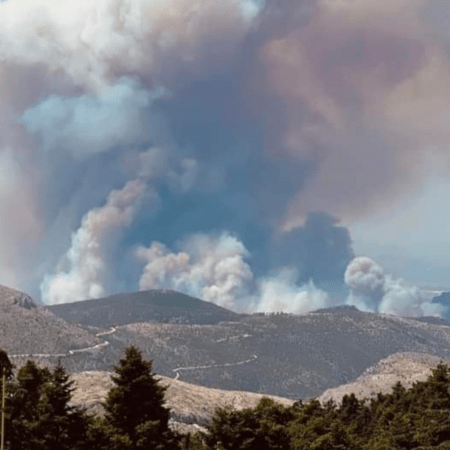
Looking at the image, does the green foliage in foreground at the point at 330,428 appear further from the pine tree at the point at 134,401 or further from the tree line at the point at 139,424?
the pine tree at the point at 134,401

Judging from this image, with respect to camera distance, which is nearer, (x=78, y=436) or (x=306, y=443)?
(x=78, y=436)

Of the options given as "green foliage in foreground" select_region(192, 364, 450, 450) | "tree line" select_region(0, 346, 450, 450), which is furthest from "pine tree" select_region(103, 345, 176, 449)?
"green foliage in foreground" select_region(192, 364, 450, 450)

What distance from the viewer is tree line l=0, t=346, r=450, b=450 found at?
77562 millimetres

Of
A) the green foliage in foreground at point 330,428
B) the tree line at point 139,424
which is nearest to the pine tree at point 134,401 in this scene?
the tree line at point 139,424

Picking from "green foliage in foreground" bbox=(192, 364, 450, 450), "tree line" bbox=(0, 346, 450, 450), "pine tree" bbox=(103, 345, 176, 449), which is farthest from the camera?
"green foliage in foreground" bbox=(192, 364, 450, 450)

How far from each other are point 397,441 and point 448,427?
6.13m

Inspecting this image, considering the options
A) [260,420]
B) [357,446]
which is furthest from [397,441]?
[260,420]

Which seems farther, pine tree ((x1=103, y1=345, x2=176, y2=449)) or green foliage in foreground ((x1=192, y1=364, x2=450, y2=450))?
green foliage in foreground ((x1=192, y1=364, x2=450, y2=450))

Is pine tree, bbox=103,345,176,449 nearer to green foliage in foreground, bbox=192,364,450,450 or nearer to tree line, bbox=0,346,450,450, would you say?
tree line, bbox=0,346,450,450

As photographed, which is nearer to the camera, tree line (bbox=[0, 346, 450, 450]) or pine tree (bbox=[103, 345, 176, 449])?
tree line (bbox=[0, 346, 450, 450])

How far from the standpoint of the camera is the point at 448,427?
105m

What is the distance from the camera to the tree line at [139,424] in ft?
254

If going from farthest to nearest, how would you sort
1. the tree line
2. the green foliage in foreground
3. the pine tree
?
the green foliage in foreground → the pine tree → the tree line

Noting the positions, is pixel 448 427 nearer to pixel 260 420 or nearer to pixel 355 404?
pixel 260 420
